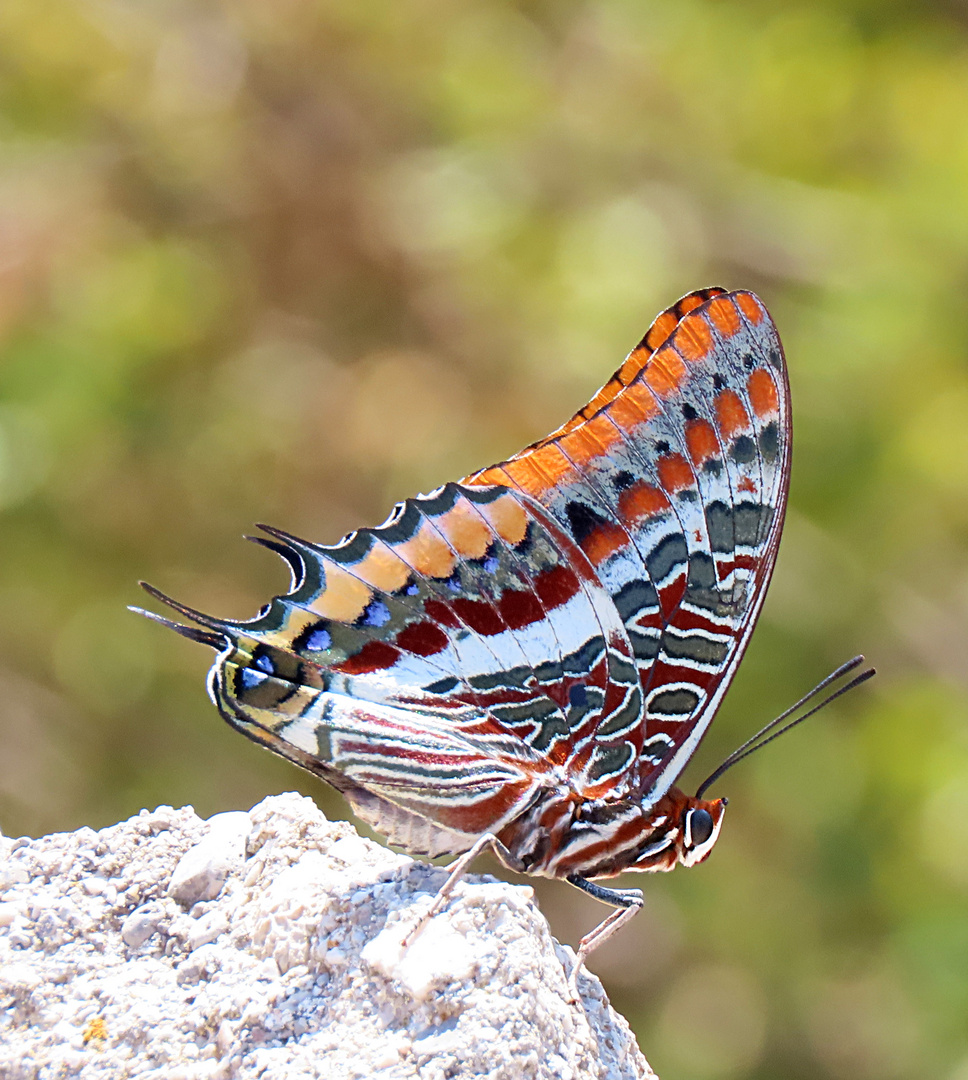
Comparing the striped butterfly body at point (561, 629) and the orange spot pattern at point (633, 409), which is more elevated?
the orange spot pattern at point (633, 409)

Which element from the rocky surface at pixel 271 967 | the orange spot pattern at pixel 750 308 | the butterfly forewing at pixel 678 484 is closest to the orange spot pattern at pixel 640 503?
the butterfly forewing at pixel 678 484

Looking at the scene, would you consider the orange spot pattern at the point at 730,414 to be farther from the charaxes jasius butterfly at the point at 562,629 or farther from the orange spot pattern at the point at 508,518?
the orange spot pattern at the point at 508,518

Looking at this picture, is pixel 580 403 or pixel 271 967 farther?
pixel 580 403

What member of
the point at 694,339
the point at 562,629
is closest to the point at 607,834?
the point at 562,629

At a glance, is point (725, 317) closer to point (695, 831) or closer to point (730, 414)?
point (730, 414)

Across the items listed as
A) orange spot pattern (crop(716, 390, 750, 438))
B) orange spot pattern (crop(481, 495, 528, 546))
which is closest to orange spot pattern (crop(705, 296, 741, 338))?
orange spot pattern (crop(716, 390, 750, 438))

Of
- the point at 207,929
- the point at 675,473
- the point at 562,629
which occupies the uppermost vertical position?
the point at 675,473

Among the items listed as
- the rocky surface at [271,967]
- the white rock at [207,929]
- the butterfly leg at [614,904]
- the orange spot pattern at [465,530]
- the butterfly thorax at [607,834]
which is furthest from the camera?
the orange spot pattern at [465,530]

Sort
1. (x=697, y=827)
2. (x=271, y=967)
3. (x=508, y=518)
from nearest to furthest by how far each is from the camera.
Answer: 1. (x=271, y=967)
2. (x=697, y=827)
3. (x=508, y=518)
